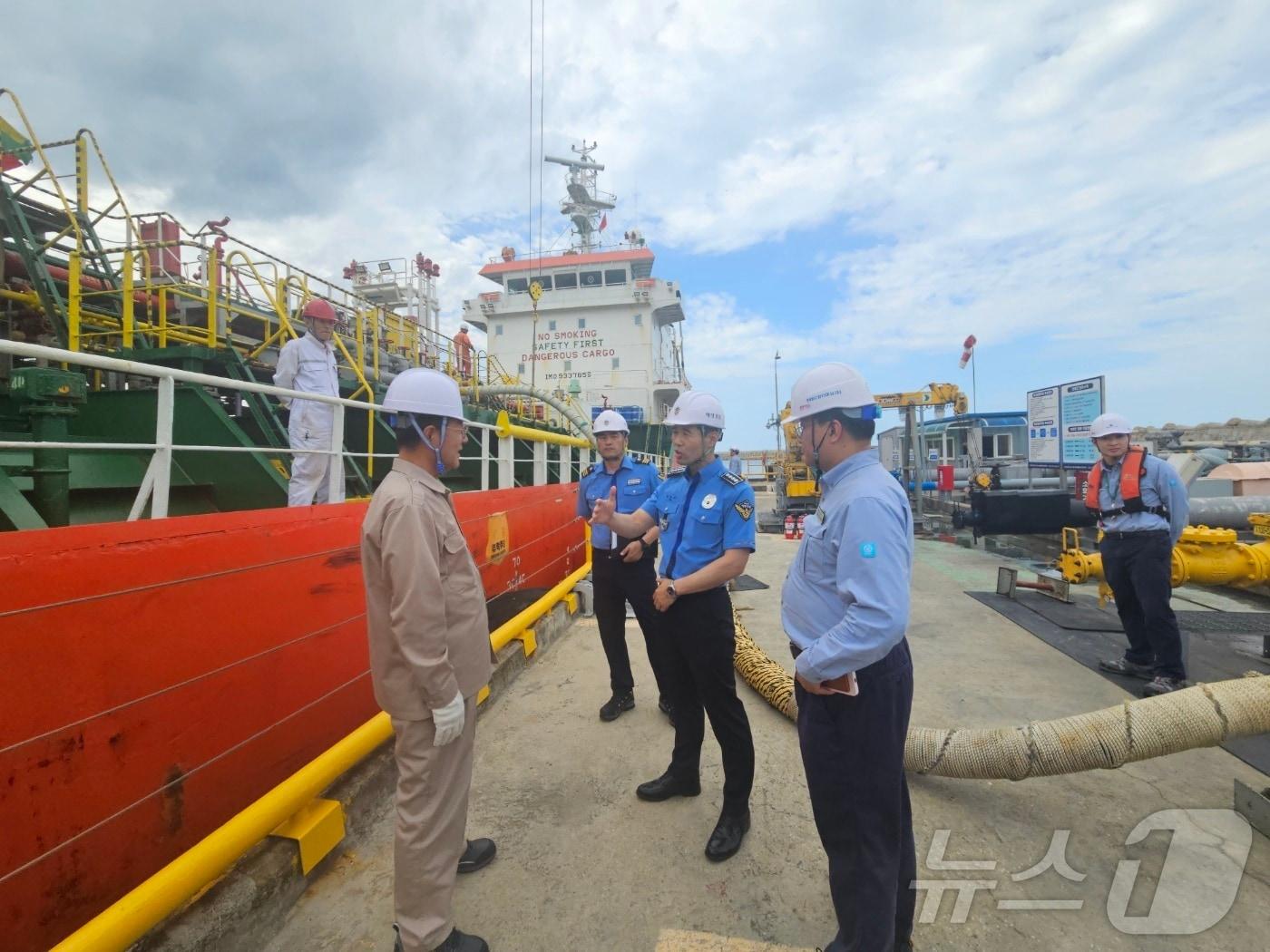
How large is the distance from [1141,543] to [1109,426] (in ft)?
2.88

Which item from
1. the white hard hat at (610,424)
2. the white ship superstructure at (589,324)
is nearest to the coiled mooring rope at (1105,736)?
the white hard hat at (610,424)

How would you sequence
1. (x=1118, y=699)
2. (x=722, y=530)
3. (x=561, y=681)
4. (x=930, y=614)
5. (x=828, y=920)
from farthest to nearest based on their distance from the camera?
(x=930, y=614), (x=561, y=681), (x=1118, y=699), (x=722, y=530), (x=828, y=920)

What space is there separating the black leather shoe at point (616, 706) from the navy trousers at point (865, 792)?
6.56 ft

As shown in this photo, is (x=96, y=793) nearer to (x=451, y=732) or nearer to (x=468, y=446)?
(x=451, y=732)

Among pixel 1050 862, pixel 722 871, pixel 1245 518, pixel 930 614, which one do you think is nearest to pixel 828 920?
pixel 722 871

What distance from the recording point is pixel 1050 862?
7.40ft

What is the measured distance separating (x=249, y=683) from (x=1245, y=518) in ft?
32.4

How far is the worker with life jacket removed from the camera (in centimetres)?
384


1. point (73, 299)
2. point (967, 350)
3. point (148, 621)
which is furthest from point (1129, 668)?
point (967, 350)

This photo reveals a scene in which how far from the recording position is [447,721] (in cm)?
175

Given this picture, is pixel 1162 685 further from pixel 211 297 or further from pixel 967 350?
pixel 967 350

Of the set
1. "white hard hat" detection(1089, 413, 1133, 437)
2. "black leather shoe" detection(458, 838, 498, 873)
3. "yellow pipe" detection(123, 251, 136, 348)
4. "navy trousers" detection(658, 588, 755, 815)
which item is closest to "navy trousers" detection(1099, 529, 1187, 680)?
"white hard hat" detection(1089, 413, 1133, 437)

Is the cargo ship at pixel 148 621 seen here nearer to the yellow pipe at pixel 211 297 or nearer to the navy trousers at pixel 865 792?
the yellow pipe at pixel 211 297

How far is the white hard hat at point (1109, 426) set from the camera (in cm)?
421
